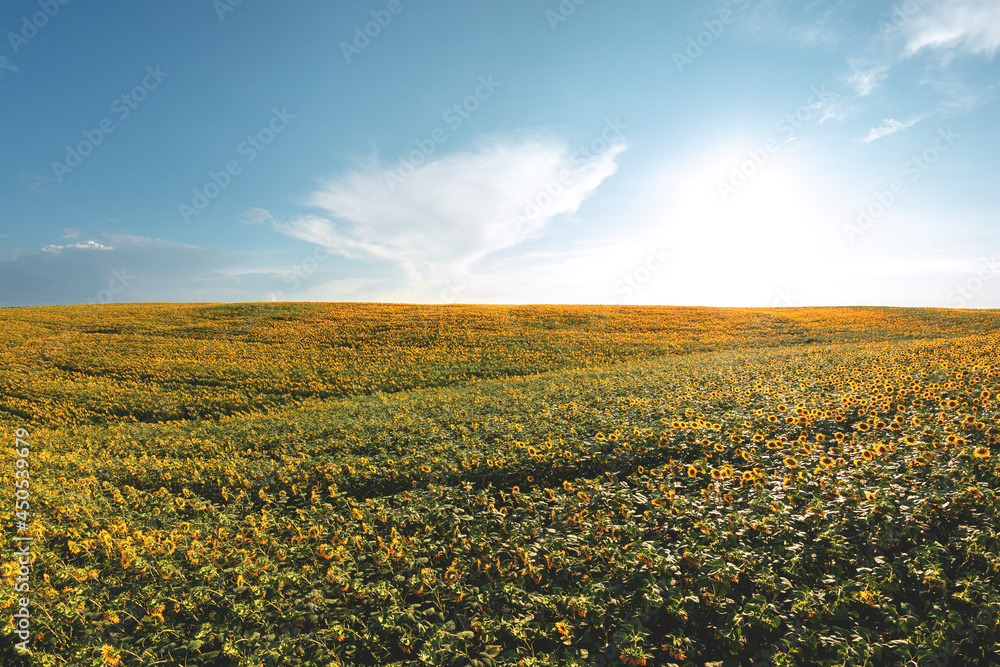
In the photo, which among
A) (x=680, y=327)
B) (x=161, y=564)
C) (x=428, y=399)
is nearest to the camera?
(x=161, y=564)

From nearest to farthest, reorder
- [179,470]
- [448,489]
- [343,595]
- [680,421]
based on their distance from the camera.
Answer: [343,595], [448,489], [680,421], [179,470]

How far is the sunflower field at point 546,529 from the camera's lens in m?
4.20

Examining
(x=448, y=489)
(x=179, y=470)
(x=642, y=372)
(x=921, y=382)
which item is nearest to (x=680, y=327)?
(x=642, y=372)

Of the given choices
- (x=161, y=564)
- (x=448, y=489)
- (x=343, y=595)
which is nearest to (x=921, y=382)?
(x=448, y=489)

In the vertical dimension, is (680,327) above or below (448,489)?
above

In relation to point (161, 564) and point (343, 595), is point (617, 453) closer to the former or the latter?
point (343, 595)

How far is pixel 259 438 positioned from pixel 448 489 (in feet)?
25.4

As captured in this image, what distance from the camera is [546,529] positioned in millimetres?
6098

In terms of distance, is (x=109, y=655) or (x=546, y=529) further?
(x=546, y=529)

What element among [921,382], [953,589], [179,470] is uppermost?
[921,382]

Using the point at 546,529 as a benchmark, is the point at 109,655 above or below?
below

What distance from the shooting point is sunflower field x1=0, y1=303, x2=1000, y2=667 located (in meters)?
4.20

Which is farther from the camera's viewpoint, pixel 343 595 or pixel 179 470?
pixel 179 470

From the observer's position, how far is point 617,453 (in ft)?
27.5
